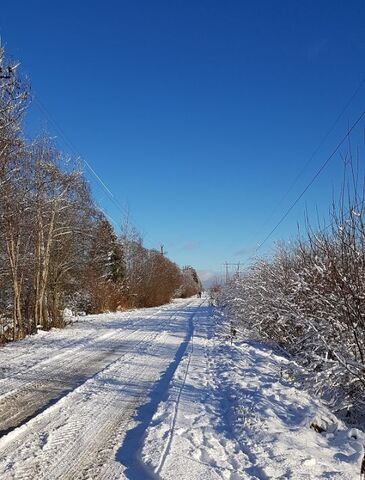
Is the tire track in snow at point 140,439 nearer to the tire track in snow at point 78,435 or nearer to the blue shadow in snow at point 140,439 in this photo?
the blue shadow in snow at point 140,439

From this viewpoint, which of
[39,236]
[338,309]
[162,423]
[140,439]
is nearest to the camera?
[140,439]

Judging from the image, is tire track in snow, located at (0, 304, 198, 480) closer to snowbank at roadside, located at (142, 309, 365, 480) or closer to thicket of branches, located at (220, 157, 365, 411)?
snowbank at roadside, located at (142, 309, 365, 480)

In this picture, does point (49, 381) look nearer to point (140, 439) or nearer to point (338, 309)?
point (140, 439)

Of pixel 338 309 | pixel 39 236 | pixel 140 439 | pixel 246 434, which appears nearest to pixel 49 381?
pixel 140 439

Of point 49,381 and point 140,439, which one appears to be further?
point 49,381

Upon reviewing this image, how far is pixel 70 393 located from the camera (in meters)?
7.59

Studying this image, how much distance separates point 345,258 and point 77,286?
68.1ft

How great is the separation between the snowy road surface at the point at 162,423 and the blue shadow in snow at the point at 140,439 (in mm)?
13

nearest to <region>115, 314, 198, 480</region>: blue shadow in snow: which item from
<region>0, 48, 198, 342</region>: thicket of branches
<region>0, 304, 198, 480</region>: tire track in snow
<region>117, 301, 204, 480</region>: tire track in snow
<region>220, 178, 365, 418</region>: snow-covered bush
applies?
<region>117, 301, 204, 480</region>: tire track in snow

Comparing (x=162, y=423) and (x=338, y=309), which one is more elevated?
(x=338, y=309)

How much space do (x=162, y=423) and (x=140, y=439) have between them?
61cm

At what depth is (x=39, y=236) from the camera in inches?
772

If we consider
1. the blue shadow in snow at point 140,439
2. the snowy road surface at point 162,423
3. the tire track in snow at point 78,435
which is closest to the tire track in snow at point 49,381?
the snowy road surface at point 162,423

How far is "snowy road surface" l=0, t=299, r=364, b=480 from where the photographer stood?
460 centimetres
